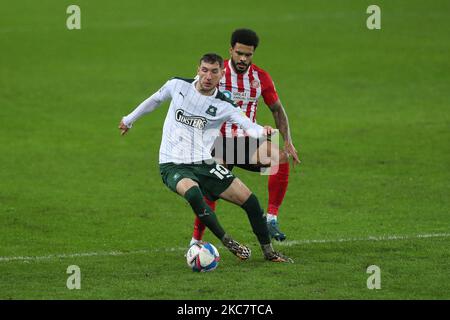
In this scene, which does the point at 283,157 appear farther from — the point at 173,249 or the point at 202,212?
the point at 202,212

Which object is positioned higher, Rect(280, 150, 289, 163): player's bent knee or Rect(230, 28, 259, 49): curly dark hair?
Rect(230, 28, 259, 49): curly dark hair

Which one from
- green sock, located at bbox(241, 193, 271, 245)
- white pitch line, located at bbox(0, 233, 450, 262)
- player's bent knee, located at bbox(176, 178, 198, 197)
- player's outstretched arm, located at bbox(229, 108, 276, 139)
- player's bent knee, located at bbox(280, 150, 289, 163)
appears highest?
player's outstretched arm, located at bbox(229, 108, 276, 139)

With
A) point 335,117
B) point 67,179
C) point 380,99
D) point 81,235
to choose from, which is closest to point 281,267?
point 81,235

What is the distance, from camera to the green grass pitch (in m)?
10.4

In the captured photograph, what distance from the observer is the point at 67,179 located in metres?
17.5

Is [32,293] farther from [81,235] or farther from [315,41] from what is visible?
[315,41]

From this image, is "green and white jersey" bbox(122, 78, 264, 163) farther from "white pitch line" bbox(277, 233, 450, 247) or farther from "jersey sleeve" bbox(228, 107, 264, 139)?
"white pitch line" bbox(277, 233, 450, 247)

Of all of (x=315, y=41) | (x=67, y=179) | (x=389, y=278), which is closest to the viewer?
(x=389, y=278)

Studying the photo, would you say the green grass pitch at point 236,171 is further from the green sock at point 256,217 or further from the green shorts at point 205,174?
the green shorts at point 205,174

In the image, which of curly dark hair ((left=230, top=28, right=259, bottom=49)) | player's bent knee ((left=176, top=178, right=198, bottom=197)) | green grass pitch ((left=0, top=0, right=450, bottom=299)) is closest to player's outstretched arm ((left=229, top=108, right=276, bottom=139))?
player's bent knee ((left=176, top=178, right=198, bottom=197))

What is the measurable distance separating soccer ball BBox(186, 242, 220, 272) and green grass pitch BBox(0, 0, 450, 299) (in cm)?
13

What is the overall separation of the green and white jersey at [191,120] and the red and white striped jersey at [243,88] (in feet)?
3.85

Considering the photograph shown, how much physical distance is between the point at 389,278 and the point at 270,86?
10.3 ft
